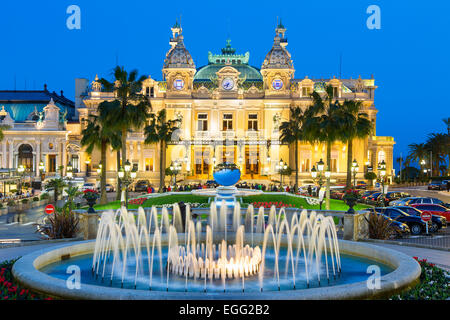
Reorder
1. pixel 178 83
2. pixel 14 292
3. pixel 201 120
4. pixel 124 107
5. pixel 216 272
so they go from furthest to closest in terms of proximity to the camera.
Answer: pixel 201 120
pixel 178 83
pixel 124 107
pixel 216 272
pixel 14 292

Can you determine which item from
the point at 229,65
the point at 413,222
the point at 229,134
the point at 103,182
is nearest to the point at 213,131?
the point at 229,134

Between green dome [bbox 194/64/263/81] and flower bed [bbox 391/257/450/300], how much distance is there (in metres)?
66.8

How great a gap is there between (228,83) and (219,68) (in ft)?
23.2

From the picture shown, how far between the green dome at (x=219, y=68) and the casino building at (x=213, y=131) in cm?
59

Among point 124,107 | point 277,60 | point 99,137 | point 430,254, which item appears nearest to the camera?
point 430,254

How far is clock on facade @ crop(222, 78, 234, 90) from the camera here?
74625 mm

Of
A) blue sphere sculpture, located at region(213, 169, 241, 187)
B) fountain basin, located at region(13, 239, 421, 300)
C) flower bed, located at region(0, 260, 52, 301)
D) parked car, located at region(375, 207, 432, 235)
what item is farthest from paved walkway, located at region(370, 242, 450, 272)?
flower bed, located at region(0, 260, 52, 301)

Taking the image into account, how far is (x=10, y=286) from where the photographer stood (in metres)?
11.6

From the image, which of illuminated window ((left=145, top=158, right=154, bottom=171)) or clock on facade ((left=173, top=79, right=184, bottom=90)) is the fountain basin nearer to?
illuminated window ((left=145, top=158, right=154, bottom=171))

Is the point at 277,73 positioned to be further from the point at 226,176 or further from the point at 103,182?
the point at 226,176

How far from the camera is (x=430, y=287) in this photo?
11.9 metres
